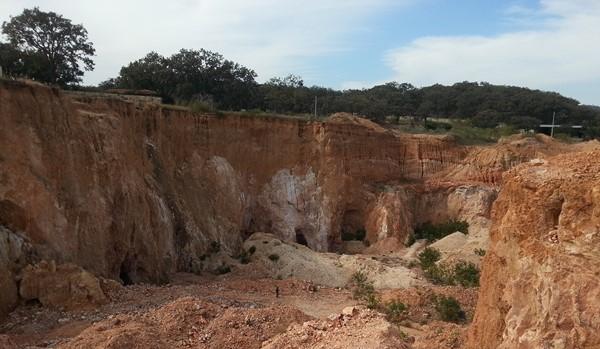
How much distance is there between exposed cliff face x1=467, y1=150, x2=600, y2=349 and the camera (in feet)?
21.3

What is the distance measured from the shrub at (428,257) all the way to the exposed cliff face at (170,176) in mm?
6326

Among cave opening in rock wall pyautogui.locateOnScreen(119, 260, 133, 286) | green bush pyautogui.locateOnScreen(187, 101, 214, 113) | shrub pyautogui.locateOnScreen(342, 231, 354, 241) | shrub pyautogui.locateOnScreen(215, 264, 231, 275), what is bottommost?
shrub pyautogui.locateOnScreen(342, 231, 354, 241)

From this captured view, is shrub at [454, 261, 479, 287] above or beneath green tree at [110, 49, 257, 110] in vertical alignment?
beneath

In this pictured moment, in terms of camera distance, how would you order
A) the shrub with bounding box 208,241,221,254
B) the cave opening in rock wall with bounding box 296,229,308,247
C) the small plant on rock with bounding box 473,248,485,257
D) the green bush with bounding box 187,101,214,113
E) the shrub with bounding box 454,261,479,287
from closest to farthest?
the shrub with bounding box 454,261,479,287
the shrub with bounding box 208,241,221,254
the small plant on rock with bounding box 473,248,485,257
the green bush with bounding box 187,101,214,113
the cave opening in rock wall with bounding box 296,229,308,247

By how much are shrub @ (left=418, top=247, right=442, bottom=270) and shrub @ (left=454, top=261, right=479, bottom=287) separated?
1497mm

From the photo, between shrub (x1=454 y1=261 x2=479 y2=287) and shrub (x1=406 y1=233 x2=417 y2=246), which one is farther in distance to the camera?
shrub (x1=406 y1=233 x2=417 y2=246)

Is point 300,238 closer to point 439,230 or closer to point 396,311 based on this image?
point 439,230

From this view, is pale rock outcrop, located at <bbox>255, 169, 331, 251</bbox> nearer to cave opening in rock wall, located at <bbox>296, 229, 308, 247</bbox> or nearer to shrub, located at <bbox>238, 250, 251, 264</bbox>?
cave opening in rock wall, located at <bbox>296, 229, 308, 247</bbox>

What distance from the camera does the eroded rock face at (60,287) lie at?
50.0 ft

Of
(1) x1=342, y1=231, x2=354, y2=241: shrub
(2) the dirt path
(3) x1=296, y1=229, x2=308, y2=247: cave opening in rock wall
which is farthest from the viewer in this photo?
(1) x1=342, y1=231, x2=354, y2=241: shrub

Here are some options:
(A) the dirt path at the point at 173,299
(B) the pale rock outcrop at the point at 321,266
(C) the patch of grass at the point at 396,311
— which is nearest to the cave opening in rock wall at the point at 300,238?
(B) the pale rock outcrop at the point at 321,266

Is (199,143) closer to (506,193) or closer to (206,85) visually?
(206,85)

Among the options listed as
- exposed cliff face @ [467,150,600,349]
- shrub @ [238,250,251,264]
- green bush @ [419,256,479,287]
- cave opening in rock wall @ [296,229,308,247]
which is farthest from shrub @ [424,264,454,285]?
exposed cliff face @ [467,150,600,349]

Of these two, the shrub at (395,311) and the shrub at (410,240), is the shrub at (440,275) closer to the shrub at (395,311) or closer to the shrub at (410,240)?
the shrub at (395,311)
